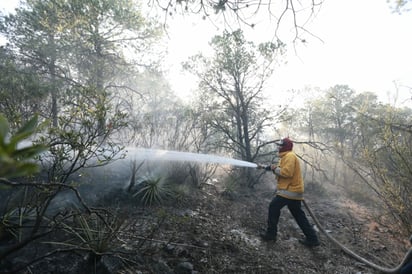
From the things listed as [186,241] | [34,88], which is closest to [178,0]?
[186,241]

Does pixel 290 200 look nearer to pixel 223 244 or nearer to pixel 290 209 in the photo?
pixel 290 209

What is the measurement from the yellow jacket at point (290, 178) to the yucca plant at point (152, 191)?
8.32 ft

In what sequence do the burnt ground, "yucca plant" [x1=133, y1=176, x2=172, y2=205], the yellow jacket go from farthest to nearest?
"yucca plant" [x1=133, y1=176, x2=172, y2=205] < the yellow jacket < the burnt ground

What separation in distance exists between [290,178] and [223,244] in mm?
1726

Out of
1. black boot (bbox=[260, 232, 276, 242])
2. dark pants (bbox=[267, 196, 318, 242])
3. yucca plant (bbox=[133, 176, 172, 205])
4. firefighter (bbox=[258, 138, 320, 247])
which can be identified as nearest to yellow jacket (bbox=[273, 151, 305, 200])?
firefighter (bbox=[258, 138, 320, 247])

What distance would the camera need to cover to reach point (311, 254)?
4324 millimetres

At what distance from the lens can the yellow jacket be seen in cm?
455

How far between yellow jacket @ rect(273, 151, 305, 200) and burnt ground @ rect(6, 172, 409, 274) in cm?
94

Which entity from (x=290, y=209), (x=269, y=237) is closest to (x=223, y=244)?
(x=269, y=237)

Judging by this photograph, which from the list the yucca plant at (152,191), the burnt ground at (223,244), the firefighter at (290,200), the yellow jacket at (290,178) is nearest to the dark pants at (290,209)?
the firefighter at (290,200)

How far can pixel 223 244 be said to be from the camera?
412cm

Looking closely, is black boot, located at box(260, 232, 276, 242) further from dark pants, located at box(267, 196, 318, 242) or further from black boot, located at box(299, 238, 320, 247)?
black boot, located at box(299, 238, 320, 247)

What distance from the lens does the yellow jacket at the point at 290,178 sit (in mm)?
4555

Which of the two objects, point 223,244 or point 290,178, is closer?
point 223,244
